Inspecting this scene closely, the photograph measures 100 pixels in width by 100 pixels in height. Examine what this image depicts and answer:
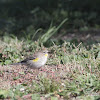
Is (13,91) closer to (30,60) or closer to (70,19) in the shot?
(30,60)

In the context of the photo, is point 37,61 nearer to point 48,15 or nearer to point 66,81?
point 66,81

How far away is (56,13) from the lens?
11828mm

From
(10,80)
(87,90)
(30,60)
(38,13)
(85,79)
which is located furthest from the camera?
(38,13)

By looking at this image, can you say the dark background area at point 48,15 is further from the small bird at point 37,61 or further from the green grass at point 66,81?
the small bird at point 37,61

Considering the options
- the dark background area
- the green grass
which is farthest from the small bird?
the dark background area

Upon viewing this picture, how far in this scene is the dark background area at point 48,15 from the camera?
10883mm

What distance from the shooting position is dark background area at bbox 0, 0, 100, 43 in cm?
1088

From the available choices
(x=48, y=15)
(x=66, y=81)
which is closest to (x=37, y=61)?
(x=66, y=81)

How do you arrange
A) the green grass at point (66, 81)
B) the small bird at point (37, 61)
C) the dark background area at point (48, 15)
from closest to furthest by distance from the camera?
the green grass at point (66, 81) < the small bird at point (37, 61) < the dark background area at point (48, 15)

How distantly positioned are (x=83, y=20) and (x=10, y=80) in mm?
6331

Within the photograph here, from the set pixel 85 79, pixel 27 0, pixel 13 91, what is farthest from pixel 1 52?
pixel 27 0

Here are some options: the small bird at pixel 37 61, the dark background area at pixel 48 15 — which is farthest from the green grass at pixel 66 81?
the dark background area at pixel 48 15

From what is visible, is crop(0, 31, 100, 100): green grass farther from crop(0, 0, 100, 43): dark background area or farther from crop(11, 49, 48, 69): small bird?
crop(0, 0, 100, 43): dark background area

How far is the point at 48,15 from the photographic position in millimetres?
11945
